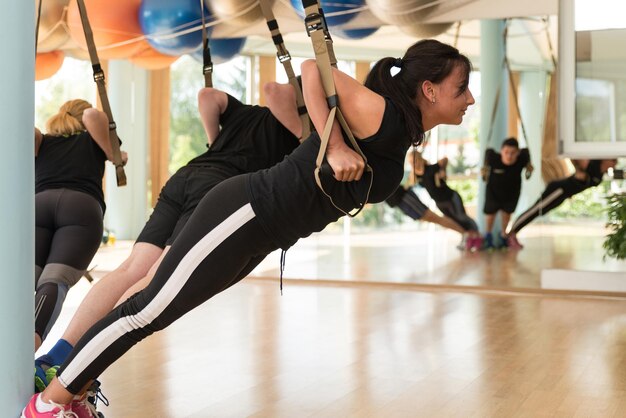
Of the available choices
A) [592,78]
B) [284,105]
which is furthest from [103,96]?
[592,78]

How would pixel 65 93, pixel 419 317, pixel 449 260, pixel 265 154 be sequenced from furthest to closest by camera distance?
pixel 65 93 → pixel 449 260 → pixel 419 317 → pixel 265 154

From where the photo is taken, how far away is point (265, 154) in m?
3.13

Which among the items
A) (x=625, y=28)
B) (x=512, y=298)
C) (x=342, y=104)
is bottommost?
(x=512, y=298)

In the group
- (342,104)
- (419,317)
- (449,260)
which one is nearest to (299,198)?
(342,104)

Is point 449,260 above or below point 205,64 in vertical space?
below

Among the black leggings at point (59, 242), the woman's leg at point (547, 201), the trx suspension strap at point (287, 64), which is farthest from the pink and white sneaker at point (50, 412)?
the woman's leg at point (547, 201)

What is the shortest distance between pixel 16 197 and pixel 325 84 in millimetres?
851

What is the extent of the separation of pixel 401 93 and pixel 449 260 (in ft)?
16.9

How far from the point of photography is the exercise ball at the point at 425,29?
639 centimetres

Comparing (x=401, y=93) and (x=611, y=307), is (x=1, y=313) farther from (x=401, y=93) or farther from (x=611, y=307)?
(x=611, y=307)

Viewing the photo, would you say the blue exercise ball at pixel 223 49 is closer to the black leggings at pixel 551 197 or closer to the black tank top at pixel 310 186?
the black leggings at pixel 551 197

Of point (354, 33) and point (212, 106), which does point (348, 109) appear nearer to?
point (212, 106)

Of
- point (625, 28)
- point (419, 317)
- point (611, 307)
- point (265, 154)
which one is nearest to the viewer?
point (265, 154)

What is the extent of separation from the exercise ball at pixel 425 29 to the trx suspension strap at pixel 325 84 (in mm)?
4277
